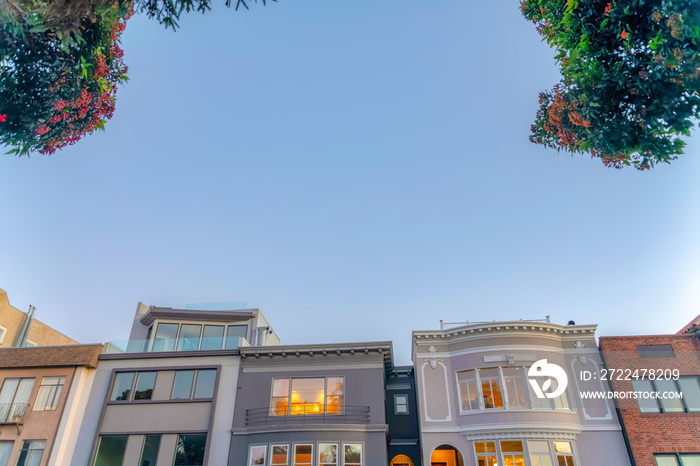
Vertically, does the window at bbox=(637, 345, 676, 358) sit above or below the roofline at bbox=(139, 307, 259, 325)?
below

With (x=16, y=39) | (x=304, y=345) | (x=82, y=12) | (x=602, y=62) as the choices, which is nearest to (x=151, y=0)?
(x=82, y=12)

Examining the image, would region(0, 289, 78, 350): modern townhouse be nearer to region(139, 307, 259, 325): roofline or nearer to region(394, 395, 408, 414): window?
region(139, 307, 259, 325): roofline

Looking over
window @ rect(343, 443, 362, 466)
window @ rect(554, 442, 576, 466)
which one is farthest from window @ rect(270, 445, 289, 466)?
window @ rect(554, 442, 576, 466)

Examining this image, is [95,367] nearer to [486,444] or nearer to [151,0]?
[486,444]

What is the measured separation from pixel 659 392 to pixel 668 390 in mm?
473

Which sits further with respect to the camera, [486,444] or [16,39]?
[486,444]

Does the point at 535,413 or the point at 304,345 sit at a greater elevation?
the point at 304,345

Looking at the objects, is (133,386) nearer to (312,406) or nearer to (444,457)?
(312,406)

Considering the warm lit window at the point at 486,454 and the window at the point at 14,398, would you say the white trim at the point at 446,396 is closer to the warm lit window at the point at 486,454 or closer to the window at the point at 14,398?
the warm lit window at the point at 486,454

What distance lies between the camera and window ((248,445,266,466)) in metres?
22.7

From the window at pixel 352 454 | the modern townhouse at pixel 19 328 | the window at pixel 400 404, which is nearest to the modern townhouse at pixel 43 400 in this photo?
the modern townhouse at pixel 19 328

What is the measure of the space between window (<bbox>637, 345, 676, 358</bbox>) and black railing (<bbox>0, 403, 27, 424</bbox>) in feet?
107

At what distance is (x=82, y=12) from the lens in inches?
326

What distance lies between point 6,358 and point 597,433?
31.9m
